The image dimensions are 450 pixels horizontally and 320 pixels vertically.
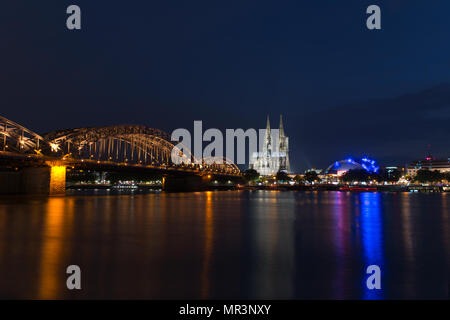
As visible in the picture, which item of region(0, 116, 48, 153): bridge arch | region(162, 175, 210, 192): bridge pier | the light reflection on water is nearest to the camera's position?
the light reflection on water

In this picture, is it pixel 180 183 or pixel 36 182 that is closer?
pixel 36 182

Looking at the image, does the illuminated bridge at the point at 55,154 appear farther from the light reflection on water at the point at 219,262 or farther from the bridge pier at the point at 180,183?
the light reflection on water at the point at 219,262

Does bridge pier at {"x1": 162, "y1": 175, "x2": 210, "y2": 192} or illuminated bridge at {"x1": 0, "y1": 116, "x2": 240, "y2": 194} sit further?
bridge pier at {"x1": 162, "y1": 175, "x2": 210, "y2": 192}

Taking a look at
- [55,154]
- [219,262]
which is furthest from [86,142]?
[219,262]

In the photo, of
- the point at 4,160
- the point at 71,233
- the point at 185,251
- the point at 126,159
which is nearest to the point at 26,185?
the point at 4,160

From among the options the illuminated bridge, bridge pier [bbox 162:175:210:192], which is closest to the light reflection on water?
the illuminated bridge

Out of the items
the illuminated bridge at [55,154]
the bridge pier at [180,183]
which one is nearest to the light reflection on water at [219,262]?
the illuminated bridge at [55,154]

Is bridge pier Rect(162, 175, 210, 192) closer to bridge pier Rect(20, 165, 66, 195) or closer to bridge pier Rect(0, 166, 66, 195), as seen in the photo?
bridge pier Rect(0, 166, 66, 195)

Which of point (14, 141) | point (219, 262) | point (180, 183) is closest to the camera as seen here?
point (219, 262)

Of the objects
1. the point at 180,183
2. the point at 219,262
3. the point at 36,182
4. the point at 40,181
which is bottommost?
the point at 219,262

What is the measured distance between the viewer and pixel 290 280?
964cm

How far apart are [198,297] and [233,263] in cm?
354

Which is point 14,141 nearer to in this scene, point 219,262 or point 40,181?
point 40,181
